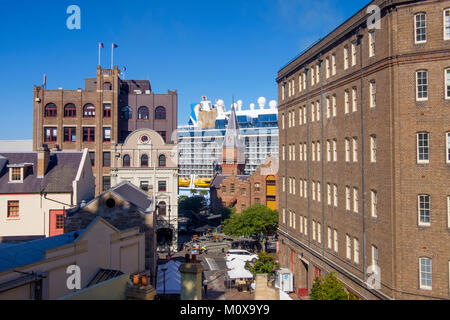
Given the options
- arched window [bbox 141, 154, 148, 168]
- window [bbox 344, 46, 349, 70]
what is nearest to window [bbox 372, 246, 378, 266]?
window [bbox 344, 46, 349, 70]

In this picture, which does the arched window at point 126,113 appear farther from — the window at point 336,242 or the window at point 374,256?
the window at point 374,256

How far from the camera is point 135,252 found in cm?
2578

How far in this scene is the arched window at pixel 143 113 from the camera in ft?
210

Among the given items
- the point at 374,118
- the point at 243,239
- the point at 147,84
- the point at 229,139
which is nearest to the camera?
the point at 374,118

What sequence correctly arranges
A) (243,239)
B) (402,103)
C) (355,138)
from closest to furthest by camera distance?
1. (402,103)
2. (355,138)
3. (243,239)

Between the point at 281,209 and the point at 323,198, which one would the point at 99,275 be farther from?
the point at 281,209

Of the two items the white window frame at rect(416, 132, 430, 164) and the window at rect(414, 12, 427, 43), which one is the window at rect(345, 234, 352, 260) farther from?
the window at rect(414, 12, 427, 43)

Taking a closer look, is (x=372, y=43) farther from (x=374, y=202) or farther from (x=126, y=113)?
(x=126, y=113)

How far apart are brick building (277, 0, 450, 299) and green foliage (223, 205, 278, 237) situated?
2023 cm

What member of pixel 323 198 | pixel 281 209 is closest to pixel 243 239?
pixel 281 209

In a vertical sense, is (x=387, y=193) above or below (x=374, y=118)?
below

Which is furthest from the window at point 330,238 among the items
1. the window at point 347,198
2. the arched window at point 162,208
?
the arched window at point 162,208

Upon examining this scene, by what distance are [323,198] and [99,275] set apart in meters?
19.1

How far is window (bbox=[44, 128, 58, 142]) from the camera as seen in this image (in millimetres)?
59844
